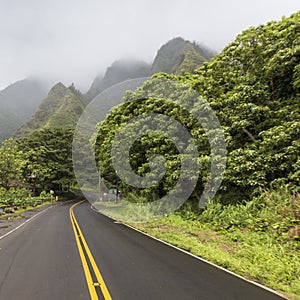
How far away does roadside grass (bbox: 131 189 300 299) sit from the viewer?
19.7 ft

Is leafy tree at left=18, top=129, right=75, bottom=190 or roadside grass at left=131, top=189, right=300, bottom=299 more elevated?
leafy tree at left=18, top=129, right=75, bottom=190

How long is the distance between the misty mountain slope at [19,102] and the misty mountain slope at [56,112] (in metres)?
12.5

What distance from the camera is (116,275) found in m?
5.86

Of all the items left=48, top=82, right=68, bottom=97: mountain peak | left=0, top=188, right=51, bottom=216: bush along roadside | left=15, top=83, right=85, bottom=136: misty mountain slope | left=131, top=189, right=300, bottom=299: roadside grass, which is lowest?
left=131, top=189, right=300, bottom=299: roadside grass

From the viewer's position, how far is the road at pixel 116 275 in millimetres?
4801

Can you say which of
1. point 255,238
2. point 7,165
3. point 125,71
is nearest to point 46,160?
point 7,165

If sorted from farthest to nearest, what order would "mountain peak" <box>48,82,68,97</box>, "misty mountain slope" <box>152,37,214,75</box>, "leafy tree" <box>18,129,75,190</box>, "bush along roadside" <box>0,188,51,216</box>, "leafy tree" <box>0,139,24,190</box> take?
"mountain peak" <box>48,82,68,97</box>, "misty mountain slope" <box>152,37,214,75</box>, "leafy tree" <box>18,129,75,190</box>, "leafy tree" <box>0,139,24,190</box>, "bush along roadside" <box>0,188,51,216</box>

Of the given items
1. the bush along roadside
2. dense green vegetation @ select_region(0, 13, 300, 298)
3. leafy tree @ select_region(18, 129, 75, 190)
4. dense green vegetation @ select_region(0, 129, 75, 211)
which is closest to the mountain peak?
dense green vegetation @ select_region(0, 129, 75, 211)

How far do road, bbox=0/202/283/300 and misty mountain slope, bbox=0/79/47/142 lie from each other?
11735 cm

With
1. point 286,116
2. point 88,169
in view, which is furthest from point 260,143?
point 88,169

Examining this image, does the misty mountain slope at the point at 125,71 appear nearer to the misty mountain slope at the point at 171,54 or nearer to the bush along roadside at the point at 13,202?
the misty mountain slope at the point at 171,54

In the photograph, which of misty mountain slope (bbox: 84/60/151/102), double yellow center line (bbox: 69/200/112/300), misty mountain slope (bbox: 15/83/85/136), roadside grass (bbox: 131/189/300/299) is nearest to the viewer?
double yellow center line (bbox: 69/200/112/300)

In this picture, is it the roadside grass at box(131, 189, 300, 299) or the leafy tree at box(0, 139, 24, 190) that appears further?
the leafy tree at box(0, 139, 24, 190)

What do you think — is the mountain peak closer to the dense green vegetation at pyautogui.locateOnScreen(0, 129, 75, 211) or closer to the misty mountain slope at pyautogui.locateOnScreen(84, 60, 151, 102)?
the dense green vegetation at pyautogui.locateOnScreen(0, 129, 75, 211)
